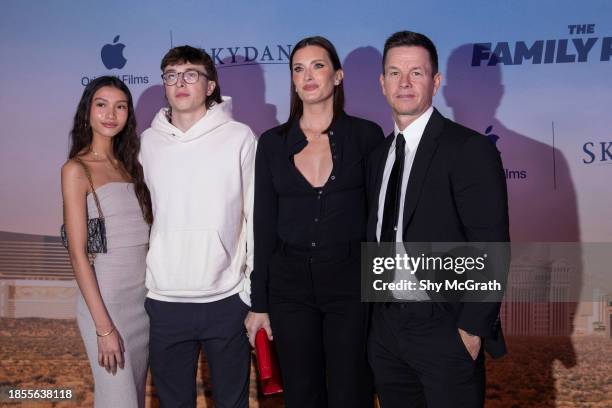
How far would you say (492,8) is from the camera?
3.39m

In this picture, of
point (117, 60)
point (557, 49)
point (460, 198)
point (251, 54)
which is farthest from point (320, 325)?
point (117, 60)

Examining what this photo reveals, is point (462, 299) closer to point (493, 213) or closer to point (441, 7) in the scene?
point (493, 213)

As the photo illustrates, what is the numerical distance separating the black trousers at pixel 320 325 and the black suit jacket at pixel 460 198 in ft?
1.08

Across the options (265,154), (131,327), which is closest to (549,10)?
(265,154)

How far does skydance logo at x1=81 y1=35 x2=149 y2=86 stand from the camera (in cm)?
371

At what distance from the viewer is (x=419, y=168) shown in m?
1.91

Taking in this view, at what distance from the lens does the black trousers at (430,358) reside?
1.85 meters

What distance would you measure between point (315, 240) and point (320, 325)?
286 mm

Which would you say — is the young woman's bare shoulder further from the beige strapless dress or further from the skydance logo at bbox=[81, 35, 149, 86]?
the skydance logo at bbox=[81, 35, 149, 86]

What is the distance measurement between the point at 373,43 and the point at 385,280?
71.8 inches

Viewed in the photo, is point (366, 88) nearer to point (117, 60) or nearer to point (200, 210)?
point (117, 60)

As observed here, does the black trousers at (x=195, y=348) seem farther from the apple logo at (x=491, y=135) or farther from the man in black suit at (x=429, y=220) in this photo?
the apple logo at (x=491, y=135)

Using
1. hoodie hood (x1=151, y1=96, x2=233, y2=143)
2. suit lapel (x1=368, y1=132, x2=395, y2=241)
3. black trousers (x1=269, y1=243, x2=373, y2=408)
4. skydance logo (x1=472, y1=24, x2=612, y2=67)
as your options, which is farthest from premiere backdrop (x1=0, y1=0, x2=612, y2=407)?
black trousers (x1=269, y1=243, x2=373, y2=408)

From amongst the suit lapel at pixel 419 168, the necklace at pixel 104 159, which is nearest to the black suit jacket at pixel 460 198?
the suit lapel at pixel 419 168
